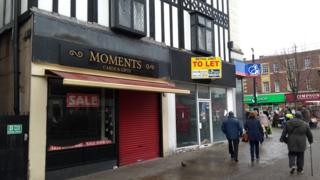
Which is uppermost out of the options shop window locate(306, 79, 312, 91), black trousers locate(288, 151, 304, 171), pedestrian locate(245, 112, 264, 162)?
shop window locate(306, 79, 312, 91)

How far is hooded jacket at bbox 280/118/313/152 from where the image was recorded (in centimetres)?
982

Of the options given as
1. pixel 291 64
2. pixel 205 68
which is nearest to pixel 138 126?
pixel 205 68

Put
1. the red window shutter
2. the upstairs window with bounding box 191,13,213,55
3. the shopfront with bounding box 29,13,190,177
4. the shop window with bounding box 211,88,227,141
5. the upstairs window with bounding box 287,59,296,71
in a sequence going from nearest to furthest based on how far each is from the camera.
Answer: the shopfront with bounding box 29,13,190,177, the red window shutter, the upstairs window with bounding box 191,13,213,55, the shop window with bounding box 211,88,227,141, the upstairs window with bounding box 287,59,296,71

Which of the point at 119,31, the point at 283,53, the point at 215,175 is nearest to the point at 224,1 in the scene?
the point at 119,31

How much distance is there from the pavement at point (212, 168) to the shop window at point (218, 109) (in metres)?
3.10

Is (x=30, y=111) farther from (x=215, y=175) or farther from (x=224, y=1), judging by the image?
(x=224, y=1)

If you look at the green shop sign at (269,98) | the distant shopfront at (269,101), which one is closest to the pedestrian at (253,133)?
the distant shopfront at (269,101)

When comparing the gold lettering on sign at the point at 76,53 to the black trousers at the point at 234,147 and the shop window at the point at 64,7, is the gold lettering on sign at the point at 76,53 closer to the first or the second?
the shop window at the point at 64,7

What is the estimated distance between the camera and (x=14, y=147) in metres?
9.02

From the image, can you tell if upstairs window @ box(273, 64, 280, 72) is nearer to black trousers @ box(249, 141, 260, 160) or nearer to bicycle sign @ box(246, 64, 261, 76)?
bicycle sign @ box(246, 64, 261, 76)

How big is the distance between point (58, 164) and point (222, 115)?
1008 centimetres

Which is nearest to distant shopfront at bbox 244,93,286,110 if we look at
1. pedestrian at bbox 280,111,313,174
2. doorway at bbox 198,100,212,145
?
doorway at bbox 198,100,212,145

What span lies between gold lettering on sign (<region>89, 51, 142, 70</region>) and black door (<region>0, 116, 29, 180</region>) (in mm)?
2737

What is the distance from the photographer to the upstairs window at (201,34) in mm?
16062
